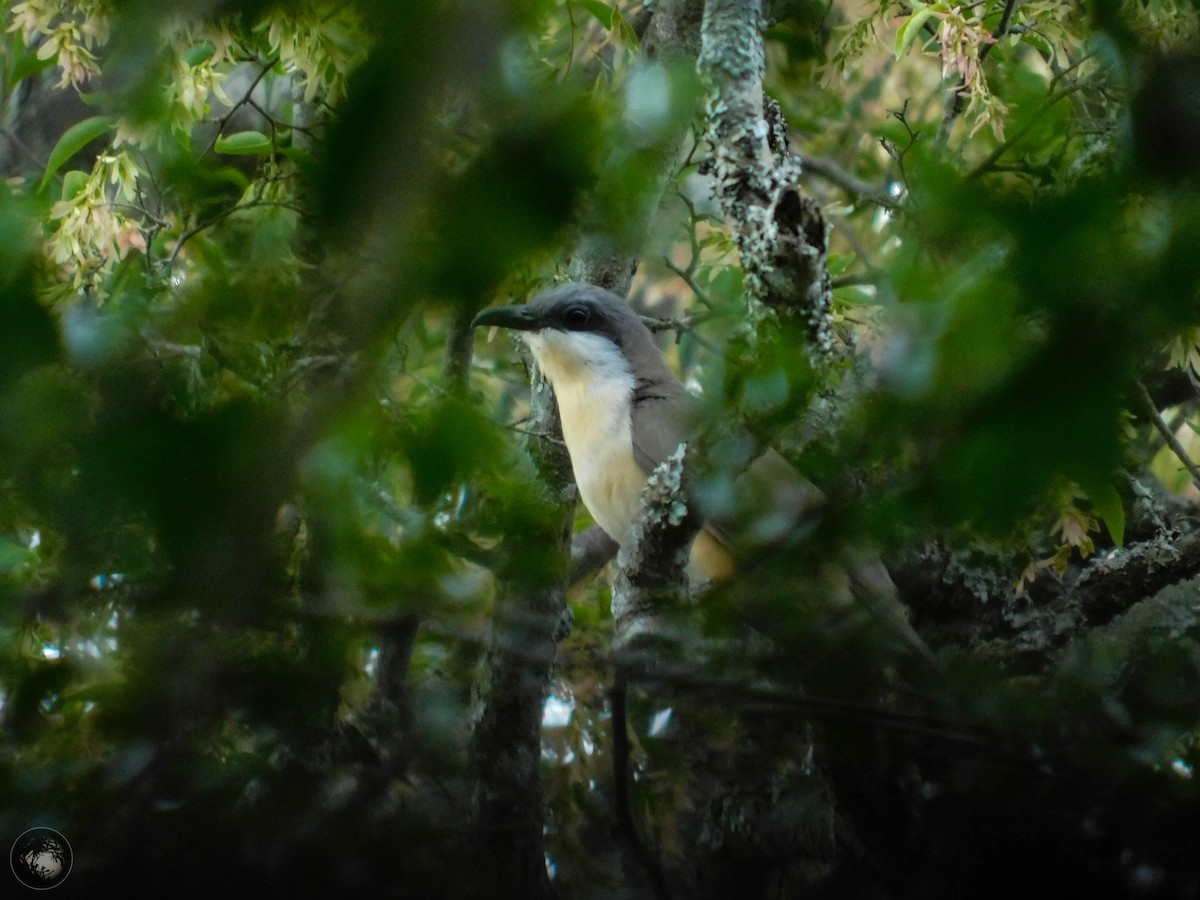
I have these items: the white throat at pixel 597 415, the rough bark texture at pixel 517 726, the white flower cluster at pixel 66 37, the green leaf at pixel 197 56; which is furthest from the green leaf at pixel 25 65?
the rough bark texture at pixel 517 726

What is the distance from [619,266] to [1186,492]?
2.13 m

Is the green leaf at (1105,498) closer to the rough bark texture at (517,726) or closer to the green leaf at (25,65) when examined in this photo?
the rough bark texture at (517,726)

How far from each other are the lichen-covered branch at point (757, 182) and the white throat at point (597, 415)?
118 cm

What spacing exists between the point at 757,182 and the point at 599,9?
0.81 meters

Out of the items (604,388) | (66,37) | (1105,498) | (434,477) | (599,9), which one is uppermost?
(66,37)

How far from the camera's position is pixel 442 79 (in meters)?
→ 0.91

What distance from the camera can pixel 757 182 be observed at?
2424 mm

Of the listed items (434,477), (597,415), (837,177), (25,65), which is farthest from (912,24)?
(434,477)

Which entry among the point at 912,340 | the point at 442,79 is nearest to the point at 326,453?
the point at 442,79

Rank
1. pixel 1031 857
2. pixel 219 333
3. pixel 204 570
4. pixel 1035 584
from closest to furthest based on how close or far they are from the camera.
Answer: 1. pixel 204 570
2. pixel 219 333
3. pixel 1031 857
4. pixel 1035 584

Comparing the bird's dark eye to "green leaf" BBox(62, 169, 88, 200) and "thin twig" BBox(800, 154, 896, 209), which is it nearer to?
"thin twig" BBox(800, 154, 896, 209)

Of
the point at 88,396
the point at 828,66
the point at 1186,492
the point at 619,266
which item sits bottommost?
the point at 88,396

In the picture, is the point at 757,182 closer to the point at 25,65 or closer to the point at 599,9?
the point at 599,9

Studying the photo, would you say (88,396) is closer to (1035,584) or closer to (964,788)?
(964,788)
